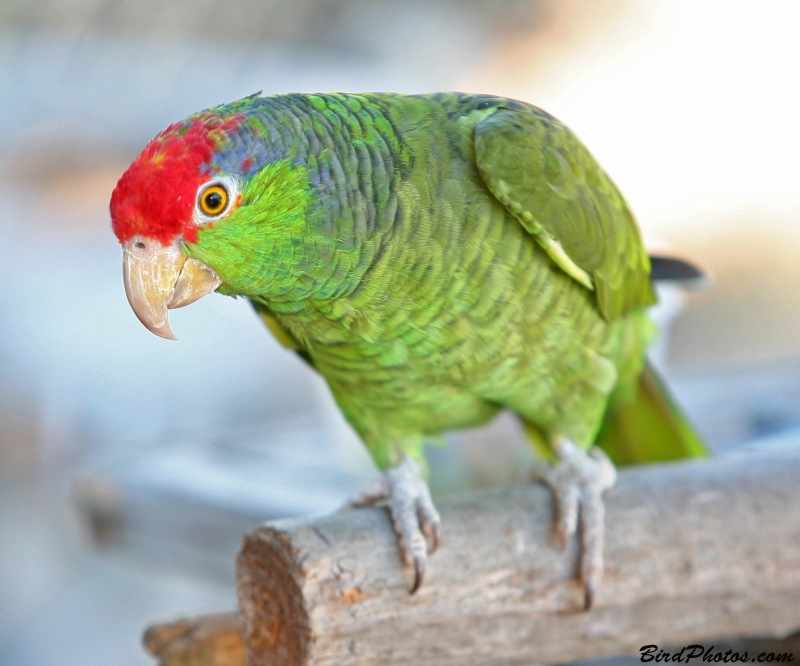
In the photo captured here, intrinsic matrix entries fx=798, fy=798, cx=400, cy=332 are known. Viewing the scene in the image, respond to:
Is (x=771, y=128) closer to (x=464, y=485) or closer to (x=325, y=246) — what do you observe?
(x=464, y=485)

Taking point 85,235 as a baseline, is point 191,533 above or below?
below

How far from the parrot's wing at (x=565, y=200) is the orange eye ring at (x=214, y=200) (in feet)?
1.10

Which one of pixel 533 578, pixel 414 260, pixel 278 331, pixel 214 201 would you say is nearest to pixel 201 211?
pixel 214 201

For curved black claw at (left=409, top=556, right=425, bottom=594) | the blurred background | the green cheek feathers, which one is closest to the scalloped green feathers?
the green cheek feathers

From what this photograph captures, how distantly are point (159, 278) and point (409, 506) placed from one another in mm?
454

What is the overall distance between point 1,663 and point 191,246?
2391 millimetres

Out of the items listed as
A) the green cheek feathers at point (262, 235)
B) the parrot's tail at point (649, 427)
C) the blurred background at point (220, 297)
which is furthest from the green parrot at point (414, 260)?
the blurred background at point (220, 297)

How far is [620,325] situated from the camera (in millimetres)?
1204

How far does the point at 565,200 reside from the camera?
1.03 meters

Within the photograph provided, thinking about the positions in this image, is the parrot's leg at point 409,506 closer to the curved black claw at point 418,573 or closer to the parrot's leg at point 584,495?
the curved black claw at point 418,573

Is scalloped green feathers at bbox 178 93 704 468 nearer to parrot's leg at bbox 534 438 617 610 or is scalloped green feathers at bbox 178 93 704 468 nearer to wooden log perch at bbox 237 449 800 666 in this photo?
parrot's leg at bbox 534 438 617 610

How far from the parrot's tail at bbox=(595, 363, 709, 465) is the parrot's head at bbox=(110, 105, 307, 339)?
2.56ft

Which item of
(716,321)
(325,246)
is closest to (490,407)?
(325,246)

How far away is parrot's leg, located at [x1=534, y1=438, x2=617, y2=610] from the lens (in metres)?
1.02
